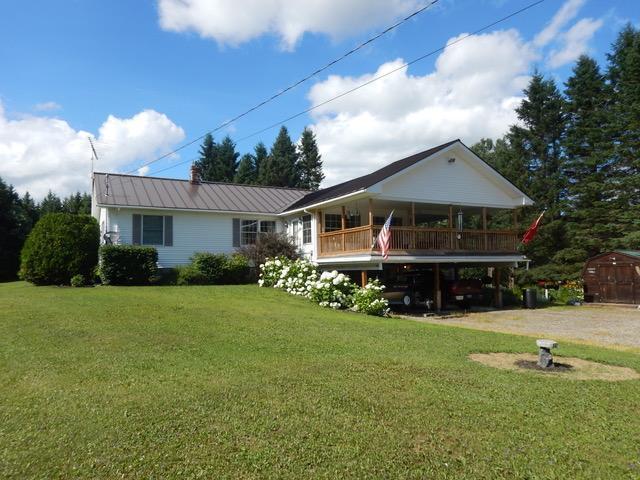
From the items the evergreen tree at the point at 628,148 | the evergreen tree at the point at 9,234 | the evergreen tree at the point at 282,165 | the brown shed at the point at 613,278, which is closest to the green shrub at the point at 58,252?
the evergreen tree at the point at 9,234

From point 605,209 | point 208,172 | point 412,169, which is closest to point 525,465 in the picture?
point 412,169

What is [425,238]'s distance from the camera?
18.3 meters

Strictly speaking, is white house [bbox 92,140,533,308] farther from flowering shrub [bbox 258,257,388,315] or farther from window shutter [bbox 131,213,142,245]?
flowering shrub [bbox 258,257,388,315]

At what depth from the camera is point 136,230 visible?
20438 mm

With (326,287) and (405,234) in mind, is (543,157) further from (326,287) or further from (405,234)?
(326,287)

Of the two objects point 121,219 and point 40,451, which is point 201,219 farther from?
point 40,451

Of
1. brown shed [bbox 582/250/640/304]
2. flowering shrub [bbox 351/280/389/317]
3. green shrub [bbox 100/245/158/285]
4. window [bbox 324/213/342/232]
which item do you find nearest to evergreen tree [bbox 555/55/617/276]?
brown shed [bbox 582/250/640/304]

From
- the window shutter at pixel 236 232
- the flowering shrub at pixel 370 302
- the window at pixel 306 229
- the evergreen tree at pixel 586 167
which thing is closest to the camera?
the flowering shrub at pixel 370 302

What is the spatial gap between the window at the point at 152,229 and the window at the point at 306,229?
249 inches

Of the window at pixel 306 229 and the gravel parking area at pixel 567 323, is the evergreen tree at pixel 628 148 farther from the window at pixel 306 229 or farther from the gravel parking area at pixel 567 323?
the window at pixel 306 229

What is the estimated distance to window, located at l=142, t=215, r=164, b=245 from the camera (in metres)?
20.7

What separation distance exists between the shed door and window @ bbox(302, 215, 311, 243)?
44.1ft

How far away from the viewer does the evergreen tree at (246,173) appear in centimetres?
5750

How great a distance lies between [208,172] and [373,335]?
54.1 meters
